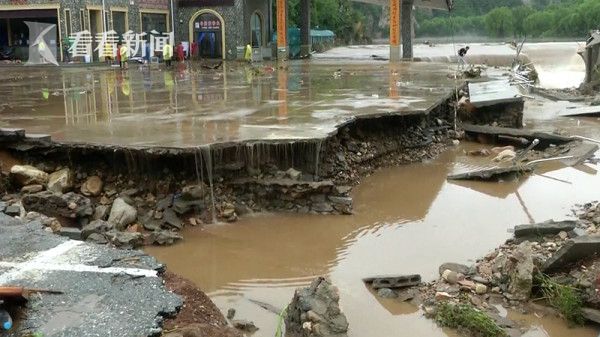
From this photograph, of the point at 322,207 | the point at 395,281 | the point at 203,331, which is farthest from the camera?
the point at 322,207

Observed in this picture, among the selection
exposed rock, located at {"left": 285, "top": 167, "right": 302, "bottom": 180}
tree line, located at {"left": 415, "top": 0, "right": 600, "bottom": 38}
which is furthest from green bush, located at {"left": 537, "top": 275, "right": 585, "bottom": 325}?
tree line, located at {"left": 415, "top": 0, "right": 600, "bottom": 38}

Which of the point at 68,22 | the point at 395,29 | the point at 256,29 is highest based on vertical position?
the point at 68,22

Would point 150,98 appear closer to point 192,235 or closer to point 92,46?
point 192,235

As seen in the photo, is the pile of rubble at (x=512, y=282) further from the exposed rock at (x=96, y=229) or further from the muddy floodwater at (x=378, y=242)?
the exposed rock at (x=96, y=229)

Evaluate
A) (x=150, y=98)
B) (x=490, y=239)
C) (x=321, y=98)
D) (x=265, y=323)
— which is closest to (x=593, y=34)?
(x=321, y=98)

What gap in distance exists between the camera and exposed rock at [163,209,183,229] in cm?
864

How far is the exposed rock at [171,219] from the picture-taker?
8641 mm

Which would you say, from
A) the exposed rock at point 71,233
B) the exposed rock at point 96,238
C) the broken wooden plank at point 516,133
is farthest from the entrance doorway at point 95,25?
the exposed rock at point 71,233

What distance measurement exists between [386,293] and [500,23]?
7742cm

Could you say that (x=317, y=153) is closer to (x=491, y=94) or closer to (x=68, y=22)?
(x=491, y=94)

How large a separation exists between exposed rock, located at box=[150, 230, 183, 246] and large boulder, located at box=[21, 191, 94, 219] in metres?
1.02

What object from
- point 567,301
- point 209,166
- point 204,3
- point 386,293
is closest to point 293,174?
point 209,166

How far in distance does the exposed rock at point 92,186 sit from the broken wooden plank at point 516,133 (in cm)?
964

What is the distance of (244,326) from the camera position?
227 inches
